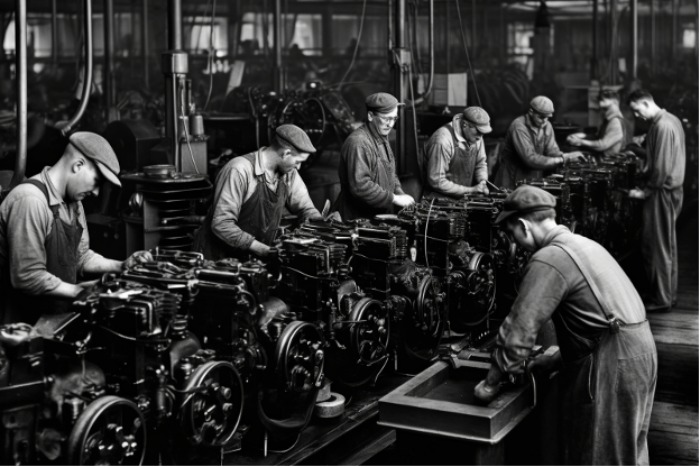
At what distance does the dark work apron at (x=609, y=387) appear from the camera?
3738 mm

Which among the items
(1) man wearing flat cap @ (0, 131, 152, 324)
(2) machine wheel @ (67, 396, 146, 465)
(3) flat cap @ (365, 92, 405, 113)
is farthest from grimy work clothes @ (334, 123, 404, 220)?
(2) machine wheel @ (67, 396, 146, 465)

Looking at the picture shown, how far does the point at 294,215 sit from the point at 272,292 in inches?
56.7

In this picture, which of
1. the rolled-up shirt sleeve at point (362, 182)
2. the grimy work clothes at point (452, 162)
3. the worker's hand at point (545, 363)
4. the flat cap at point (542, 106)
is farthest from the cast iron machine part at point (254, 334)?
the flat cap at point (542, 106)

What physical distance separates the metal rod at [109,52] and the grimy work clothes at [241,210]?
9.71 feet

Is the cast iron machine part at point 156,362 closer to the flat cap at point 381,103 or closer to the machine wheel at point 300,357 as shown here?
the machine wheel at point 300,357

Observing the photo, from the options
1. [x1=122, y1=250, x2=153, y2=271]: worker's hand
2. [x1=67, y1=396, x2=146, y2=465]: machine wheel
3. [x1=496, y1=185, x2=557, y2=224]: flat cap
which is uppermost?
[x1=496, y1=185, x2=557, y2=224]: flat cap

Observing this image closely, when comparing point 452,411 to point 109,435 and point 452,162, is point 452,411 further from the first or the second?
point 452,162

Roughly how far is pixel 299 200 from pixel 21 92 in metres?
1.70

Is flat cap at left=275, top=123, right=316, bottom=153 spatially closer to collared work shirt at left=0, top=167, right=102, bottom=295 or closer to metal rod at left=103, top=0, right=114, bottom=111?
collared work shirt at left=0, top=167, right=102, bottom=295

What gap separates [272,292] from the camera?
4430mm

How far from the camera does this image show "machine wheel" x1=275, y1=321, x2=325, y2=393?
12.9ft

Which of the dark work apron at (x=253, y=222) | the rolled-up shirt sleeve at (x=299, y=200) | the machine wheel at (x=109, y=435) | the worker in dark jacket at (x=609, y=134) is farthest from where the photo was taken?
the worker in dark jacket at (x=609, y=134)

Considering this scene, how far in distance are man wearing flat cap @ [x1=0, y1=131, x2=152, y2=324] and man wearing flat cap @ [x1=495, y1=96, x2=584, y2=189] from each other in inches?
191

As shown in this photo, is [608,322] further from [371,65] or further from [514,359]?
[371,65]
